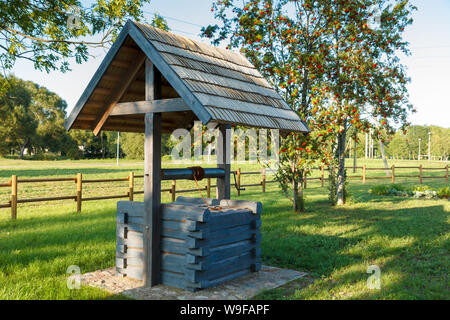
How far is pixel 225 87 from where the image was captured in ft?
20.7

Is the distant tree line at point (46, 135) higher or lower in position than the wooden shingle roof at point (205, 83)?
higher

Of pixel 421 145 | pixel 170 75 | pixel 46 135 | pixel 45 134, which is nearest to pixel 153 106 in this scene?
pixel 170 75

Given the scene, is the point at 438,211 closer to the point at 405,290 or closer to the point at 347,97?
the point at 347,97

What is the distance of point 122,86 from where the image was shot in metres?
6.43

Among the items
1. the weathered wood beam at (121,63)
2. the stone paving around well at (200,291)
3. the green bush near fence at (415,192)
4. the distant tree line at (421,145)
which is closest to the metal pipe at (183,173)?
the stone paving around well at (200,291)

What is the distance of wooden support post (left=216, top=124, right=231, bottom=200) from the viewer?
7.34 meters

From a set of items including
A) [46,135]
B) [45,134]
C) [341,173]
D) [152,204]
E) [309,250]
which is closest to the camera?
[152,204]

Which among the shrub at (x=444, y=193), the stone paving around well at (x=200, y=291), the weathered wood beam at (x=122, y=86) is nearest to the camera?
the stone paving around well at (x=200, y=291)

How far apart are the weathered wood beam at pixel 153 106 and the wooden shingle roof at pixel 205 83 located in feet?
0.66

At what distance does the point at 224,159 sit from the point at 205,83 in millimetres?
1910

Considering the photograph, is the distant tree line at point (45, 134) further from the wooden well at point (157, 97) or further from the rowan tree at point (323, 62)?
the wooden well at point (157, 97)

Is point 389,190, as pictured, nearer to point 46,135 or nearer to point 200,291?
point 200,291

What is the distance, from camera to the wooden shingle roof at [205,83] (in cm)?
543

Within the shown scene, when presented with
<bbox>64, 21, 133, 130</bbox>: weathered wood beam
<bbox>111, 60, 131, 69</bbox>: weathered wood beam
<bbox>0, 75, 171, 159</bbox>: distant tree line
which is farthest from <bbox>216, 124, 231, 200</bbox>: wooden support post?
<bbox>0, 75, 171, 159</bbox>: distant tree line
